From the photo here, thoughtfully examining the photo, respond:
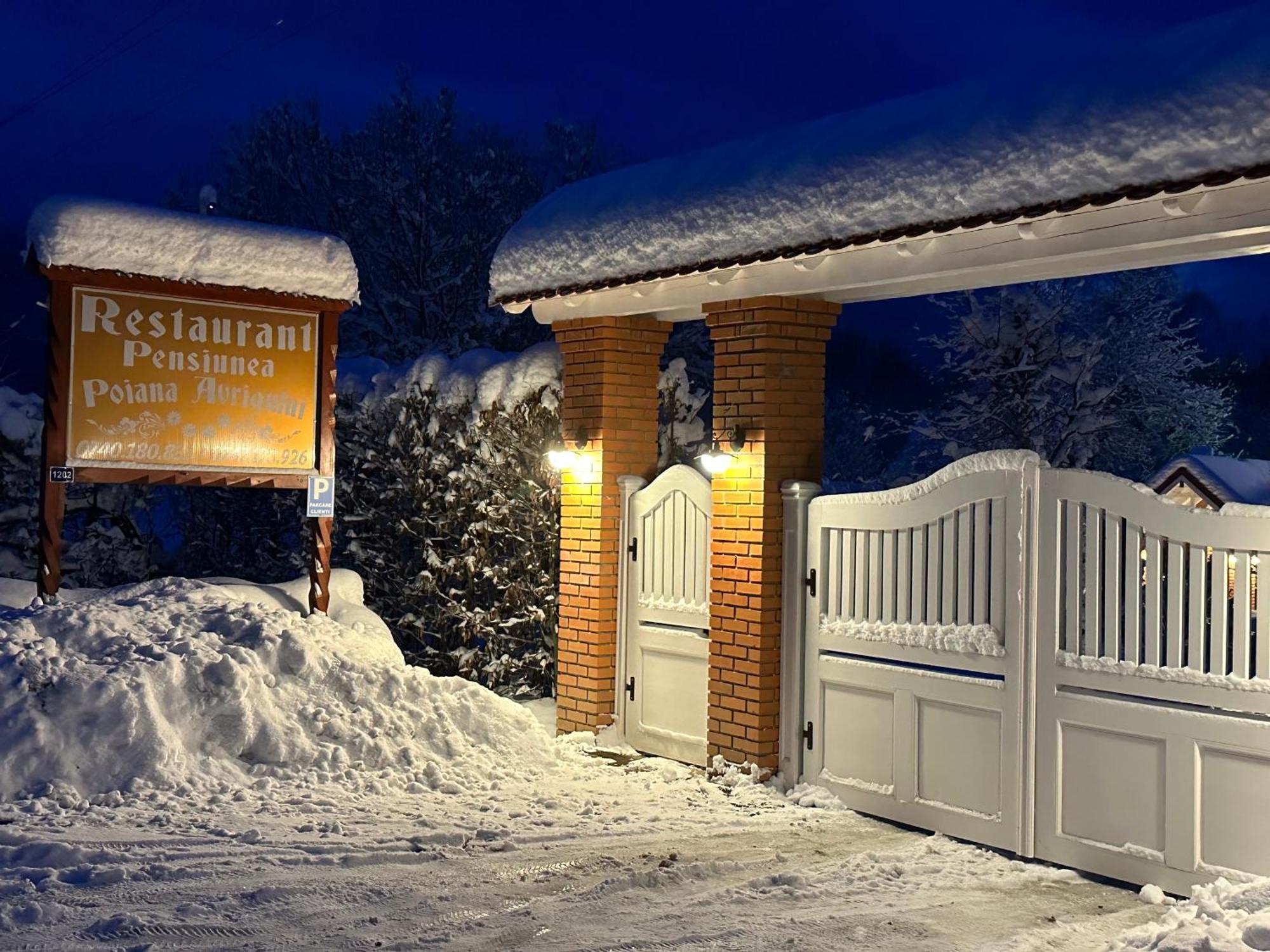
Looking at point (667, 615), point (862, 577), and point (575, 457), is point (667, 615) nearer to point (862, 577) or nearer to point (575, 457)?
point (575, 457)

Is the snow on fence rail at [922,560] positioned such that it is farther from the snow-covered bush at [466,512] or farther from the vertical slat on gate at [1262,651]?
the snow-covered bush at [466,512]

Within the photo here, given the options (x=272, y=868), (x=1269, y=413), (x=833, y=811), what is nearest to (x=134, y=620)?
(x=272, y=868)

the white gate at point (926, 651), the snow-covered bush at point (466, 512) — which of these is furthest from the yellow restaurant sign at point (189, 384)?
the white gate at point (926, 651)

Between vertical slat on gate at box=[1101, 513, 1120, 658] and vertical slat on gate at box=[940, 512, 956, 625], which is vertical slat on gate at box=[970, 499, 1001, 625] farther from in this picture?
vertical slat on gate at box=[1101, 513, 1120, 658]

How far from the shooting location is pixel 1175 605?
249 inches

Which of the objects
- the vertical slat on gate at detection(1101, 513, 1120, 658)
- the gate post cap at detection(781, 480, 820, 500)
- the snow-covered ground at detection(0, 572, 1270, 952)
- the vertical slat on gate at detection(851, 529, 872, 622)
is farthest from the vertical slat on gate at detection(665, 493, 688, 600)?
the vertical slat on gate at detection(1101, 513, 1120, 658)

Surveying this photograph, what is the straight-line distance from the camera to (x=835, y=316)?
9062 mm

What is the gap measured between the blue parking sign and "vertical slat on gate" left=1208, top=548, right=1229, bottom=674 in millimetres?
6684

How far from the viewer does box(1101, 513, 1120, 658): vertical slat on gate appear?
6.55 m

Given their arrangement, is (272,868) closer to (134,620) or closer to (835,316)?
(134,620)

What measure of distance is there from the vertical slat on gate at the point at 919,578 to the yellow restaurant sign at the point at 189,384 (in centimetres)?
518

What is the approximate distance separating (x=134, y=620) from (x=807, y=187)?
5.35 m

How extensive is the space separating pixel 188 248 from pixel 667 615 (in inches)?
178

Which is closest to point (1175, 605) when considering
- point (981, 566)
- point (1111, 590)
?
point (1111, 590)
